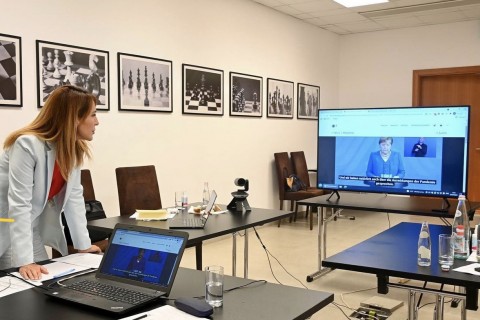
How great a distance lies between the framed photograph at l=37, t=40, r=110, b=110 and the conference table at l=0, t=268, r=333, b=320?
2.72 meters

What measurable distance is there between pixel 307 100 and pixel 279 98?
81 cm

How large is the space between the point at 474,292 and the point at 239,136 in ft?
14.0

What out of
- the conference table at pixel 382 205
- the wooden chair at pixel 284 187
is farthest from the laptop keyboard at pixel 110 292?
the wooden chair at pixel 284 187

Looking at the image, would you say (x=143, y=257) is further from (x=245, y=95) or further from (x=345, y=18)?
(x=345, y=18)

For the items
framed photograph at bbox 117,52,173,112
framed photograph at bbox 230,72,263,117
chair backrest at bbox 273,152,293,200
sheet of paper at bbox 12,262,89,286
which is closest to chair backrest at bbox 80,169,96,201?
framed photograph at bbox 117,52,173,112

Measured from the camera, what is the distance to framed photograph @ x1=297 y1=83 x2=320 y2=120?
7.18 metres

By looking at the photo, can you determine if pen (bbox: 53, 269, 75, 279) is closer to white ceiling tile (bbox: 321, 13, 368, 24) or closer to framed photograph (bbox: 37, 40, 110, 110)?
framed photograph (bbox: 37, 40, 110, 110)

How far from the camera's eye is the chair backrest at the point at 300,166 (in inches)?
270

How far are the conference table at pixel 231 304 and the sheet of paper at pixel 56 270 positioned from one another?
89 mm

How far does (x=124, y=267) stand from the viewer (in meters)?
1.57

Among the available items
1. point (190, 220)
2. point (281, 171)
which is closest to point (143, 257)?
point (190, 220)

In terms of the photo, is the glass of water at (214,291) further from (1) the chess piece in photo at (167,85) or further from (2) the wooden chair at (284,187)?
(2) the wooden chair at (284,187)

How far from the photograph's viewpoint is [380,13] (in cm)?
672

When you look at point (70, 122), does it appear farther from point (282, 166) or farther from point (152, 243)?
point (282, 166)
